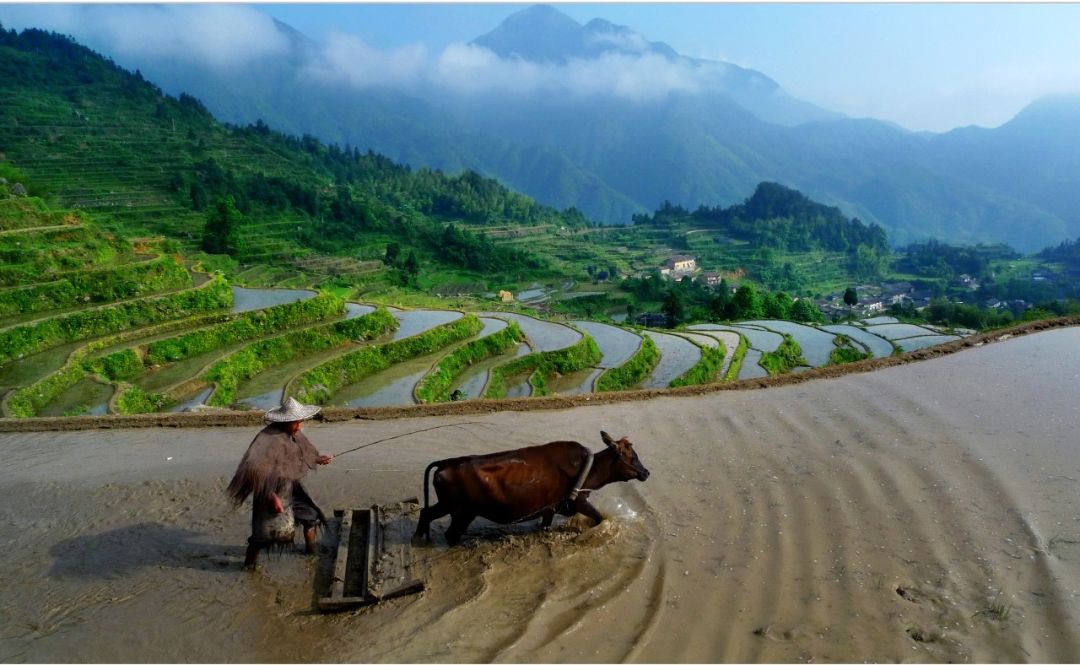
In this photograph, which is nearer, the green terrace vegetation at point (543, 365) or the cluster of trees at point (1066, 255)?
the green terrace vegetation at point (543, 365)

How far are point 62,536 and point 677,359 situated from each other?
19.7m

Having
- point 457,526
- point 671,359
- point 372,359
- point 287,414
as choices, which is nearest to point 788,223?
point 671,359

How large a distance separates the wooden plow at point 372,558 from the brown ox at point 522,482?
1.22ft

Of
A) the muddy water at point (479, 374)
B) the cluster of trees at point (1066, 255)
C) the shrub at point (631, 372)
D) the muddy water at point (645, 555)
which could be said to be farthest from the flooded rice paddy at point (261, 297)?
the cluster of trees at point (1066, 255)

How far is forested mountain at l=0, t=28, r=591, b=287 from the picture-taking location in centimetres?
4641

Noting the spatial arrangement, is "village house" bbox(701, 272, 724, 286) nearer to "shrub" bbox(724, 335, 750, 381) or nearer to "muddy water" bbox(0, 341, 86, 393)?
"shrub" bbox(724, 335, 750, 381)

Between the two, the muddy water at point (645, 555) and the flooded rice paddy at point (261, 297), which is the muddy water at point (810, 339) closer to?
the muddy water at point (645, 555)

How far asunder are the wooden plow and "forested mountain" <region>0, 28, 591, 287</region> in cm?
3848

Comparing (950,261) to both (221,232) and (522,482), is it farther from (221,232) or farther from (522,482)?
(522,482)

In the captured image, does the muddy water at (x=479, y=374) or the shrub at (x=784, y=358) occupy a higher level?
the shrub at (x=784, y=358)

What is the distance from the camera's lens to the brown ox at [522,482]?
654 cm

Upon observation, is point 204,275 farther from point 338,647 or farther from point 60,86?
point 60,86

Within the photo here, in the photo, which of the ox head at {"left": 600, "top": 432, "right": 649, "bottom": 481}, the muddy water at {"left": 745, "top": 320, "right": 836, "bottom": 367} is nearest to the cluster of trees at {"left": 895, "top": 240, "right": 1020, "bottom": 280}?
the muddy water at {"left": 745, "top": 320, "right": 836, "bottom": 367}

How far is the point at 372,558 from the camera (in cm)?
622
